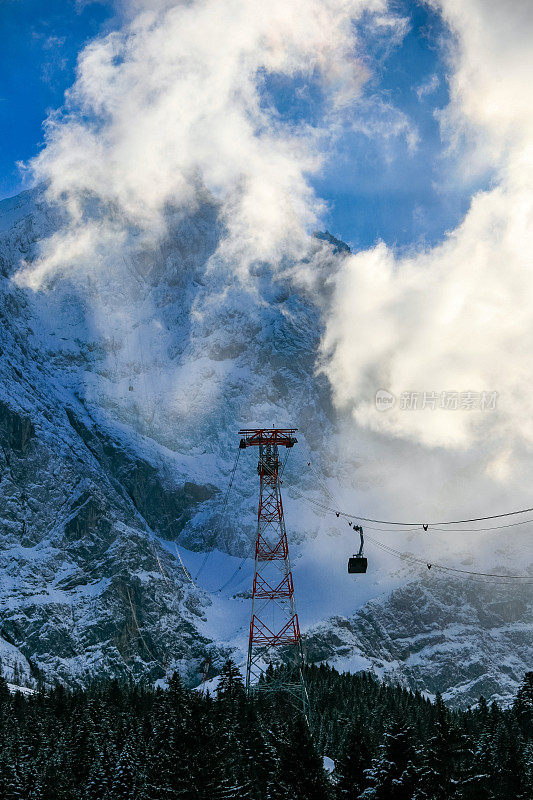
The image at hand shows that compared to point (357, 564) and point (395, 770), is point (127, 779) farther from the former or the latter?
point (395, 770)

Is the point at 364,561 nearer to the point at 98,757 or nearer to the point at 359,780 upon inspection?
the point at 359,780

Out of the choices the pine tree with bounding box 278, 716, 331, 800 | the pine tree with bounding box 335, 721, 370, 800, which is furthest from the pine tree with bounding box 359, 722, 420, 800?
the pine tree with bounding box 278, 716, 331, 800

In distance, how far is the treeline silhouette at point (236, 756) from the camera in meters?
44.6

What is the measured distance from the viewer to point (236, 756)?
214 feet

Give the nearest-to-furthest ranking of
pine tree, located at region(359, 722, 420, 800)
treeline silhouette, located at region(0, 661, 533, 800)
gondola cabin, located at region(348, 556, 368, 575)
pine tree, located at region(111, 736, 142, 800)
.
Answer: pine tree, located at region(359, 722, 420, 800) → treeline silhouette, located at region(0, 661, 533, 800) → gondola cabin, located at region(348, 556, 368, 575) → pine tree, located at region(111, 736, 142, 800)

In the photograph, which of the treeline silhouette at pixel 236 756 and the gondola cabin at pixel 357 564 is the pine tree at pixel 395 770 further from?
the gondola cabin at pixel 357 564

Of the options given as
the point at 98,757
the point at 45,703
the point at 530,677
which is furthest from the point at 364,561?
the point at 45,703

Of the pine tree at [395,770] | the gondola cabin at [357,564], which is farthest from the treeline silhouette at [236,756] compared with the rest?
the gondola cabin at [357,564]

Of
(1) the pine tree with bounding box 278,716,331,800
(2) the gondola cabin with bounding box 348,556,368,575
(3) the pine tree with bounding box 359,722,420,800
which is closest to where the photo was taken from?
(3) the pine tree with bounding box 359,722,420,800

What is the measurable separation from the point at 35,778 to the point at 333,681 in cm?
10485

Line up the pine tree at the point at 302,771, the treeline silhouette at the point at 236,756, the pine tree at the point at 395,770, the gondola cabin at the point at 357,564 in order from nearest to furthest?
the pine tree at the point at 395,770 < the pine tree at the point at 302,771 < the treeline silhouette at the point at 236,756 < the gondola cabin at the point at 357,564

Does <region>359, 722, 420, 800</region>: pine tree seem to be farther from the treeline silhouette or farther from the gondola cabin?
the gondola cabin

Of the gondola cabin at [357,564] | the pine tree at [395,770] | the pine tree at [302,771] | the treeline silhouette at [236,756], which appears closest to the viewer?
the pine tree at [395,770]

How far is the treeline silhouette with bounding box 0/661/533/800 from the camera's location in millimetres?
44594
